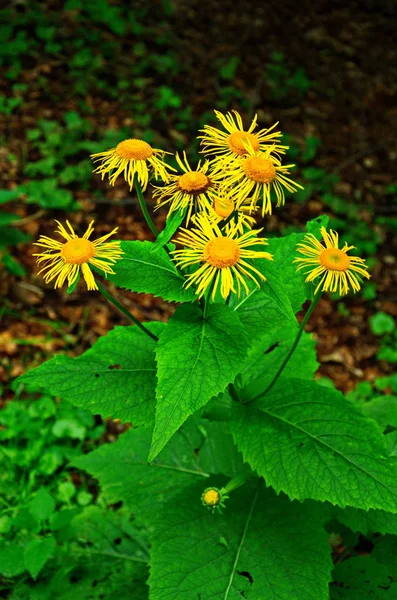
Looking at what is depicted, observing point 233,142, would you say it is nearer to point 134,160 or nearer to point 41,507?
point 134,160

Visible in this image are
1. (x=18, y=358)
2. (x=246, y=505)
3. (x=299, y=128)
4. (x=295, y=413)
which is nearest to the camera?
(x=295, y=413)

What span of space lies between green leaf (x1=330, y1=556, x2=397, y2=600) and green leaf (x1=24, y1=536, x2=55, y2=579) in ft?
3.65

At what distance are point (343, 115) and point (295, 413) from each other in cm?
499

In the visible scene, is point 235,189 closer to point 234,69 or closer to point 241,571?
point 241,571

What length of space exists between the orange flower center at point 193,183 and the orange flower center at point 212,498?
94 cm

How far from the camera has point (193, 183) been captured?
1635mm

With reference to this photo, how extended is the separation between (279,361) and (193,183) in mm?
991

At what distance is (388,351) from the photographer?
433 centimetres

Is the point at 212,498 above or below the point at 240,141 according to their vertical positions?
below

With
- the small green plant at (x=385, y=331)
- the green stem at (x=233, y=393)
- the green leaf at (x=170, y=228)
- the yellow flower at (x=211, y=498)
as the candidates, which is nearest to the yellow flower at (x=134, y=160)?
the green leaf at (x=170, y=228)

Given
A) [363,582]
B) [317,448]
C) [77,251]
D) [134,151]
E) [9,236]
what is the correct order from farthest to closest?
[9,236]
[363,582]
[317,448]
[134,151]
[77,251]

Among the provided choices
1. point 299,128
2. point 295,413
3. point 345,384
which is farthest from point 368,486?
point 299,128

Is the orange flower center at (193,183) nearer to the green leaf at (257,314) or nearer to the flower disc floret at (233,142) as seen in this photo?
the flower disc floret at (233,142)

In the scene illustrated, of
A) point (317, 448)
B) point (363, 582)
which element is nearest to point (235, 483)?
point (317, 448)
